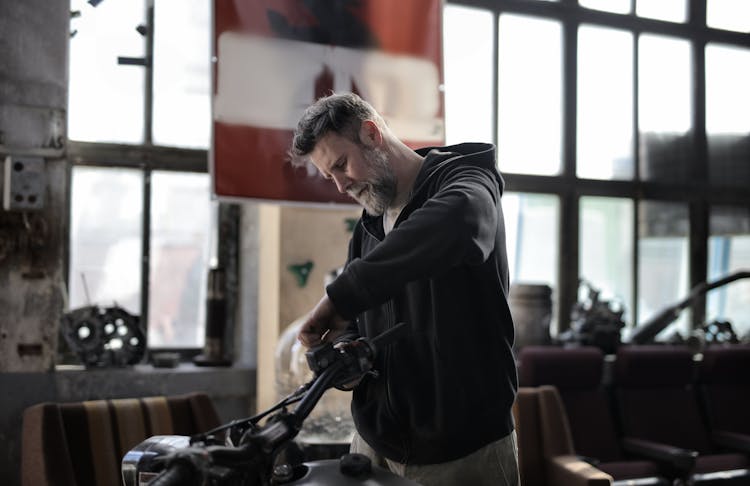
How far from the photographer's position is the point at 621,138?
4676 mm

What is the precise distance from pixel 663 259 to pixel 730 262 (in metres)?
0.57

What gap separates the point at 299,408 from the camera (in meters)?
0.97

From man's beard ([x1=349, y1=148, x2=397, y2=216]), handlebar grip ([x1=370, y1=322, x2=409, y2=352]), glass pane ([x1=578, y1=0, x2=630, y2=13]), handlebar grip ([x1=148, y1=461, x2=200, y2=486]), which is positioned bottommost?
handlebar grip ([x1=148, y1=461, x2=200, y2=486])

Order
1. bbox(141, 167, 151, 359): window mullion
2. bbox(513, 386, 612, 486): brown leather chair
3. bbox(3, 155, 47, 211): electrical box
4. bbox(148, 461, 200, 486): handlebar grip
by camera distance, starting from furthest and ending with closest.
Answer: bbox(141, 167, 151, 359): window mullion, bbox(513, 386, 612, 486): brown leather chair, bbox(3, 155, 47, 211): electrical box, bbox(148, 461, 200, 486): handlebar grip

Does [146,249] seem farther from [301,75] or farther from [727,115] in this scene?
[727,115]

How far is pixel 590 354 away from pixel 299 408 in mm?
3198

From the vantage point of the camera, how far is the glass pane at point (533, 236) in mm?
4320

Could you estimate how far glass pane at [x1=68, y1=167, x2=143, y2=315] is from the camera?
3.28 m

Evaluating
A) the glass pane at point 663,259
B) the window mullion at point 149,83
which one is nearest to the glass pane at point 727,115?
the glass pane at point 663,259

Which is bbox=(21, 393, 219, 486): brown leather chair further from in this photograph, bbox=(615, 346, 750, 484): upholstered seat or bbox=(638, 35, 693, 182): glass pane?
bbox=(638, 35, 693, 182): glass pane

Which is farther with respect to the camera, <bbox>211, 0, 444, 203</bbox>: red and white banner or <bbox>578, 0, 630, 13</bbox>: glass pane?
<bbox>578, 0, 630, 13</bbox>: glass pane

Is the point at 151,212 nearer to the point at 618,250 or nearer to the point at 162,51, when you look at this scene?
the point at 162,51

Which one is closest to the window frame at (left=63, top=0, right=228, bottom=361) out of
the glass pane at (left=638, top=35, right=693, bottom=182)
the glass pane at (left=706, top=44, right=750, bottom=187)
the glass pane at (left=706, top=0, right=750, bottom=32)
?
the glass pane at (left=638, top=35, right=693, bottom=182)

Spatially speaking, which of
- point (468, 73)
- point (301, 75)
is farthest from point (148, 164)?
point (468, 73)
